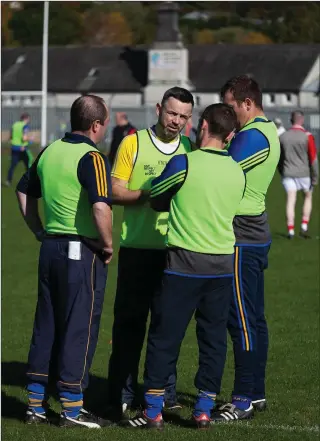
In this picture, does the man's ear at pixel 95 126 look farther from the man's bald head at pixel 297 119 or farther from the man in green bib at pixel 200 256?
the man's bald head at pixel 297 119

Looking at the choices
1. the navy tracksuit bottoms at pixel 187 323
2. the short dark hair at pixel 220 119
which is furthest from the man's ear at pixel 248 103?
the navy tracksuit bottoms at pixel 187 323

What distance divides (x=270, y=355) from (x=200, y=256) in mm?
3336

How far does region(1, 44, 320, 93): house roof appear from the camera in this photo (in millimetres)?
99625

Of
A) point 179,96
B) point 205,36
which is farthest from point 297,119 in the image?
point 205,36

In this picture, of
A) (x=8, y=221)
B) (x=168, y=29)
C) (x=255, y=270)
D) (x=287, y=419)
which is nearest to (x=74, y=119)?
(x=255, y=270)

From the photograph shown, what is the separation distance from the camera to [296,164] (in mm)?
18844

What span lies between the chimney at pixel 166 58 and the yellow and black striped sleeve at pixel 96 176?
3423 inches

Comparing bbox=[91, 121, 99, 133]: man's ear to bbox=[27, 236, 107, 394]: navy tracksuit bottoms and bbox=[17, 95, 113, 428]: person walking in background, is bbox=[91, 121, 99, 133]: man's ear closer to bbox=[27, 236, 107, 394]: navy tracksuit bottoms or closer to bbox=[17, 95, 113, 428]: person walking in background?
bbox=[17, 95, 113, 428]: person walking in background

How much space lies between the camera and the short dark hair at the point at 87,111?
688cm

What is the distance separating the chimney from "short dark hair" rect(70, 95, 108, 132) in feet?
285

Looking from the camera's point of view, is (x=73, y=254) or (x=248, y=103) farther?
(x=248, y=103)

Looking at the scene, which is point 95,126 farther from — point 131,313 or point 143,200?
point 131,313

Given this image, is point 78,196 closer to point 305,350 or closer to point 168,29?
point 305,350

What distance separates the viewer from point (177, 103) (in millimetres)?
7062
